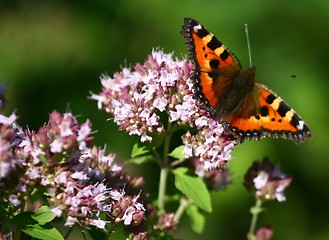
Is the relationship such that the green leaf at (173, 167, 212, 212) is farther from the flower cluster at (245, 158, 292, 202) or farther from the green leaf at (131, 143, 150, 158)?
the flower cluster at (245, 158, 292, 202)

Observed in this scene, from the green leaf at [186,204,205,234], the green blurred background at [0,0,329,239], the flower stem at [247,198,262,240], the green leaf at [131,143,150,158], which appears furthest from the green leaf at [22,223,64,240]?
the green blurred background at [0,0,329,239]

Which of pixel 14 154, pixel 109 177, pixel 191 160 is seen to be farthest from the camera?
pixel 191 160

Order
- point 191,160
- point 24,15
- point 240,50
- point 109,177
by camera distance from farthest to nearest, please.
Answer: point 24,15 < point 240,50 < point 191,160 < point 109,177

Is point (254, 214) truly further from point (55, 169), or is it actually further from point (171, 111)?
point (55, 169)

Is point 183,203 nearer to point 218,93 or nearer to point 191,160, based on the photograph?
point 191,160

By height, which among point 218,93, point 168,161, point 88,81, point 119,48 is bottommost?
point 168,161

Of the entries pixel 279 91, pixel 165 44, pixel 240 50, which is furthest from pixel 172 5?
pixel 279 91
